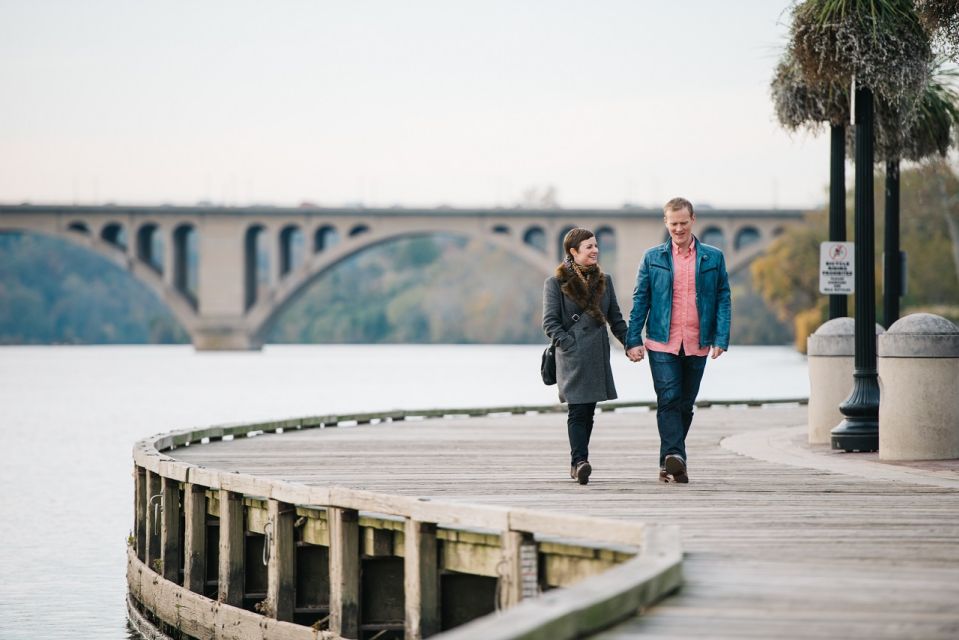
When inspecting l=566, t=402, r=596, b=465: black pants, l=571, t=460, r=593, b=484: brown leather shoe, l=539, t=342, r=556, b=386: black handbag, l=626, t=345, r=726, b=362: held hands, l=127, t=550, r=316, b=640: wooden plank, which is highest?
l=626, t=345, r=726, b=362: held hands

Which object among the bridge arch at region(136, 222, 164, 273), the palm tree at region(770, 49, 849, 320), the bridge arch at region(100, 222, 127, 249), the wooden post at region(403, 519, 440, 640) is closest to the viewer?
the wooden post at region(403, 519, 440, 640)

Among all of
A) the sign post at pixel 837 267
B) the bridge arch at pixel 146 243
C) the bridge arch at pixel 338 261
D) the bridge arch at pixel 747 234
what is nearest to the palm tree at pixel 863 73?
the sign post at pixel 837 267

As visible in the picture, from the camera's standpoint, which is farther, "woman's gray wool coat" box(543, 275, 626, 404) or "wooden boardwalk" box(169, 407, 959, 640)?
"woman's gray wool coat" box(543, 275, 626, 404)

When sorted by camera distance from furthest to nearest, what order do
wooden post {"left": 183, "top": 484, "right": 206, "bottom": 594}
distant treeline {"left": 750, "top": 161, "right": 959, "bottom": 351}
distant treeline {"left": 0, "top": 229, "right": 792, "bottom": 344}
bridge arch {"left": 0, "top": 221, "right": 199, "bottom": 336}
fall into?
distant treeline {"left": 0, "top": 229, "right": 792, "bottom": 344}, bridge arch {"left": 0, "top": 221, "right": 199, "bottom": 336}, distant treeline {"left": 750, "top": 161, "right": 959, "bottom": 351}, wooden post {"left": 183, "top": 484, "right": 206, "bottom": 594}

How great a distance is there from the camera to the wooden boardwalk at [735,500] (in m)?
4.97

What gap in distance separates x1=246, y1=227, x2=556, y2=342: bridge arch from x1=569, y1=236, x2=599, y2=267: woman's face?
62.5m

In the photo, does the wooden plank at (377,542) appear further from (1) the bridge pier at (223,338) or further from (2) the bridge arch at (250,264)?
(1) the bridge pier at (223,338)

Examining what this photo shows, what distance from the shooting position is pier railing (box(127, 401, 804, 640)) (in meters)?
5.05

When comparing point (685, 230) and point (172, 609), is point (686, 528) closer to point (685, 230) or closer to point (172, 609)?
point (685, 230)

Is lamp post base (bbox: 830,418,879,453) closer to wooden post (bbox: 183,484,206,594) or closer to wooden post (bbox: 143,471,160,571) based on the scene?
wooden post (bbox: 183,484,206,594)

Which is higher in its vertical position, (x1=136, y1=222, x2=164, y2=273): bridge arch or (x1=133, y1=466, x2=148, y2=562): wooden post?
(x1=136, y1=222, x2=164, y2=273): bridge arch

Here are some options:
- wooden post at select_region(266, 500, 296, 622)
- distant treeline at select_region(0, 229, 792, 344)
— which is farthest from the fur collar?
distant treeline at select_region(0, 229, 792, 344)

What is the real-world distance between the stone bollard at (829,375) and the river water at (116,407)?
3214 mm

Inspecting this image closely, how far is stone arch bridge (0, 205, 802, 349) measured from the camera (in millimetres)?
74000
